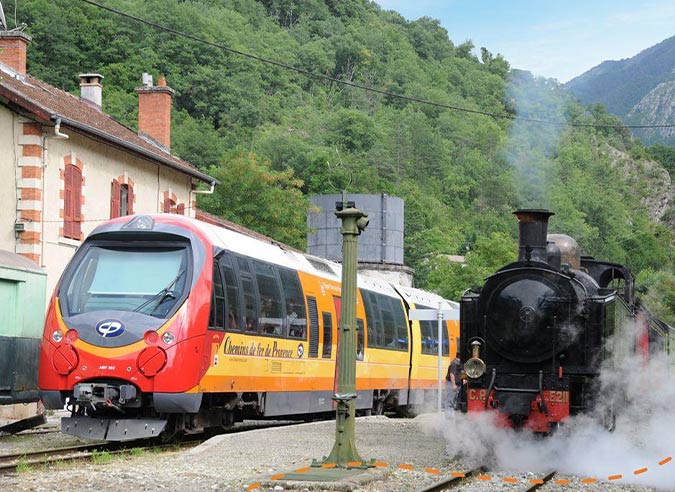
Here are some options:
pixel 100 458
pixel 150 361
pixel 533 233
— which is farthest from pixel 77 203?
pixel 533 233

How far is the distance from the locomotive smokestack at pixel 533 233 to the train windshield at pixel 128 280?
4514 mm

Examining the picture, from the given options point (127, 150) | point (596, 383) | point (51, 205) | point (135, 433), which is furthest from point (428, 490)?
point (127, 150)

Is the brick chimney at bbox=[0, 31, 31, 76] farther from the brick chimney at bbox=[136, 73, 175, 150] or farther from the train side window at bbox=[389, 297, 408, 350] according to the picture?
the train side window at bbox=[389, 297, 408, 350]

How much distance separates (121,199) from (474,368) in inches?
618

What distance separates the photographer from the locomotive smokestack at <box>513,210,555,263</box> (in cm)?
1398

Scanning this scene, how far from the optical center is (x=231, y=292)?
48.7ft

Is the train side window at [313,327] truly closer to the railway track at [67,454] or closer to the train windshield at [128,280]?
the railway track at [67,454]

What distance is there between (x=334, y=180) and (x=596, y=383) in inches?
2778

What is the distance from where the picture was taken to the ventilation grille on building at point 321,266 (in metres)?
19.8

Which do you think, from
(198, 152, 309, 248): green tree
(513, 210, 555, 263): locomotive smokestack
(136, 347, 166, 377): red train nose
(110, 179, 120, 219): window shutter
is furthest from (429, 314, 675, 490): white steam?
(198, 152, 309, 248): green tree

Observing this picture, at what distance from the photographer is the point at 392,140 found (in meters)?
110

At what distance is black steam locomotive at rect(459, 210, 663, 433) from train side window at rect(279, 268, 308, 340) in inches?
154

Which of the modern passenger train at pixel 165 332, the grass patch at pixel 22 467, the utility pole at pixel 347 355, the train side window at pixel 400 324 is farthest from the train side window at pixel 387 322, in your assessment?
the grass patch at pixel 22 467

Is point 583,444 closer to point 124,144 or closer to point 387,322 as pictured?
point 387,322
